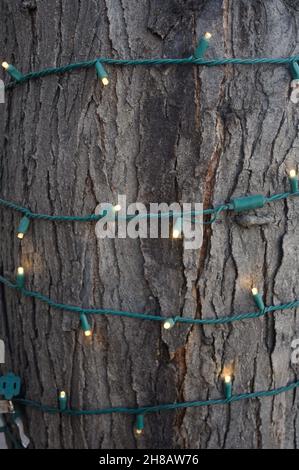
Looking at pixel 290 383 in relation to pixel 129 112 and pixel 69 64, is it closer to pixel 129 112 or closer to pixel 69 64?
pixel 129 112

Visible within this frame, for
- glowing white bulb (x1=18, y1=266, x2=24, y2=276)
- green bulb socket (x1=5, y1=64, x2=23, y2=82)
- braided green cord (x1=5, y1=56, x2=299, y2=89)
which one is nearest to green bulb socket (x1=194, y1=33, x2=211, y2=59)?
braided green cord (x1=5, y1=56, x2=299, y2=89)

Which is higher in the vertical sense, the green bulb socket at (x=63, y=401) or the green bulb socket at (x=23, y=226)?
the green bulb socket at (x=23, y=226)

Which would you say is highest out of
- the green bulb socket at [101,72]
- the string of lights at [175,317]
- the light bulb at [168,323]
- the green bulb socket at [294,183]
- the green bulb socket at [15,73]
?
the green bulb socket at [15,73]

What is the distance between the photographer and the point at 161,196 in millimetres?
1129

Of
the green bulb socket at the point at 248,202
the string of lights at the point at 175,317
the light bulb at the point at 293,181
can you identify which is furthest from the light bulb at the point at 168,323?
the light bulb at the point at 293,181

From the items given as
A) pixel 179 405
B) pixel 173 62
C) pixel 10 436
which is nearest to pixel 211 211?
pixel 173 62

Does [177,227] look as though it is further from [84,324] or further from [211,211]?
[84,324]

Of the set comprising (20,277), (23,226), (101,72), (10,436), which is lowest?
(10,436)

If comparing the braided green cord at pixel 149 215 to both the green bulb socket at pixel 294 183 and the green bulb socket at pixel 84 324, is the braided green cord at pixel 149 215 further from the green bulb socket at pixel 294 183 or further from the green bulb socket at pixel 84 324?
the green bulb socket at pixel 84 324

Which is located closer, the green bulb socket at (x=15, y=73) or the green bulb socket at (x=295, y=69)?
the green bulb socket at (x=295, y=69)

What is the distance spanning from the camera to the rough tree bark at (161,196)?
110 centimetres

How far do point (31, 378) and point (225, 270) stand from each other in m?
0.58

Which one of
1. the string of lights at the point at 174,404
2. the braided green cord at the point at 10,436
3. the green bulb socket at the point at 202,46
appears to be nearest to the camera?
the green bulb socket at the point at 202,46

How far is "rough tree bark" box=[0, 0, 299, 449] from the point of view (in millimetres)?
1104
